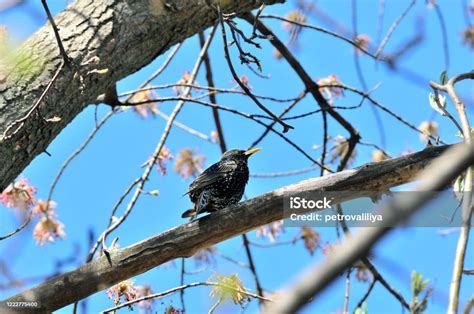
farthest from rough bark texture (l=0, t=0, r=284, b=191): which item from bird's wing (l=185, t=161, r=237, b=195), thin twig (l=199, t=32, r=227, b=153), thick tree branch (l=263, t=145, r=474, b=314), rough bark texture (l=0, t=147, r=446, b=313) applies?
thick tree branch (l=263, t=145, r=474, b=314)

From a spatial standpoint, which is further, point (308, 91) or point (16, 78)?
point (308, 91)

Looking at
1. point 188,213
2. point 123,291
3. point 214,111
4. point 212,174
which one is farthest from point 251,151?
point 123,291

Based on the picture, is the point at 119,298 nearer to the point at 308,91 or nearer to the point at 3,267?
the point at 3,267

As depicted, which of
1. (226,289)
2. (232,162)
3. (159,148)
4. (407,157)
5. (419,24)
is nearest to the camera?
(226,289)

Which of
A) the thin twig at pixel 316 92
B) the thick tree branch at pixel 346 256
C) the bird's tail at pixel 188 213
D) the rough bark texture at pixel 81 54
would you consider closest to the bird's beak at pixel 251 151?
the thin twig at pixel 316 92

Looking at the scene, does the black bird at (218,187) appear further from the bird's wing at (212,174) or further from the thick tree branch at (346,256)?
the thick tree branch at (346,256)

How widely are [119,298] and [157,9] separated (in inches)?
56.5

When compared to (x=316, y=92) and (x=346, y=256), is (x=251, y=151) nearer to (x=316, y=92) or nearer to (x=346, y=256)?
(x=316, y=92)

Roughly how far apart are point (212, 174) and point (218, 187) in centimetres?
10

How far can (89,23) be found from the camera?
3.20 m

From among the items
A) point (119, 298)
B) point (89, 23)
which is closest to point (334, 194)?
point (119, 298)

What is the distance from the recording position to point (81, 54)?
3.11 meters

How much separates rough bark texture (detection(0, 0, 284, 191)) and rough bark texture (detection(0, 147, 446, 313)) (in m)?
0.56

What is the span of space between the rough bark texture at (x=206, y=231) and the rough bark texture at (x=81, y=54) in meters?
0.56
